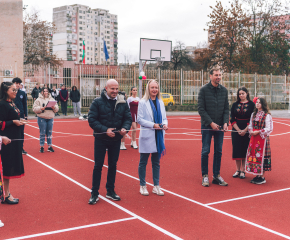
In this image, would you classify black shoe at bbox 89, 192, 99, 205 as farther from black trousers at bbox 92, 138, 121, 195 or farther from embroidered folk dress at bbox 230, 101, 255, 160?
embroidered folk dress at bbox 230, 101, 255, 160

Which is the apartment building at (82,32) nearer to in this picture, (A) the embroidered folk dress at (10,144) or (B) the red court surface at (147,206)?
(B) the red court surface at (147,206)

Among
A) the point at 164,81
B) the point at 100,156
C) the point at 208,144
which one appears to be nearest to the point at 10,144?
the point at 100,156

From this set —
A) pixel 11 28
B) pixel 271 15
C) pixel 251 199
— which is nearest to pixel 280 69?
pixel 271 15

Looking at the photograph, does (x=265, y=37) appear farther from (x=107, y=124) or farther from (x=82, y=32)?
(x=82, y=32)

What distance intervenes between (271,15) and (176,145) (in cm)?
3429

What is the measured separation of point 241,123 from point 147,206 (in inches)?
112

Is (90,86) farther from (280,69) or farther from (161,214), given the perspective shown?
(280,69)

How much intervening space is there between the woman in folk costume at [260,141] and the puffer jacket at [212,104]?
0.69 m

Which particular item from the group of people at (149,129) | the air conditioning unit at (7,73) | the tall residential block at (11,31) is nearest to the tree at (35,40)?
the tall residential block at (11,31)

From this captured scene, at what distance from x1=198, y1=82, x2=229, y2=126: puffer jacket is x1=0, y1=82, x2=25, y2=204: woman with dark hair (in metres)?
3.14

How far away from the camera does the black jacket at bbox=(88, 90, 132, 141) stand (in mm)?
5051

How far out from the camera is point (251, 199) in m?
5.38

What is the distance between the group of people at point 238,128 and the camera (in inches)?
241

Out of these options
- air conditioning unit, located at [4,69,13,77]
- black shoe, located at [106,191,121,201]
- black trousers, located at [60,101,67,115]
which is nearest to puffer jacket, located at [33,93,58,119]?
black shoe, located at [106,191,121,201]
